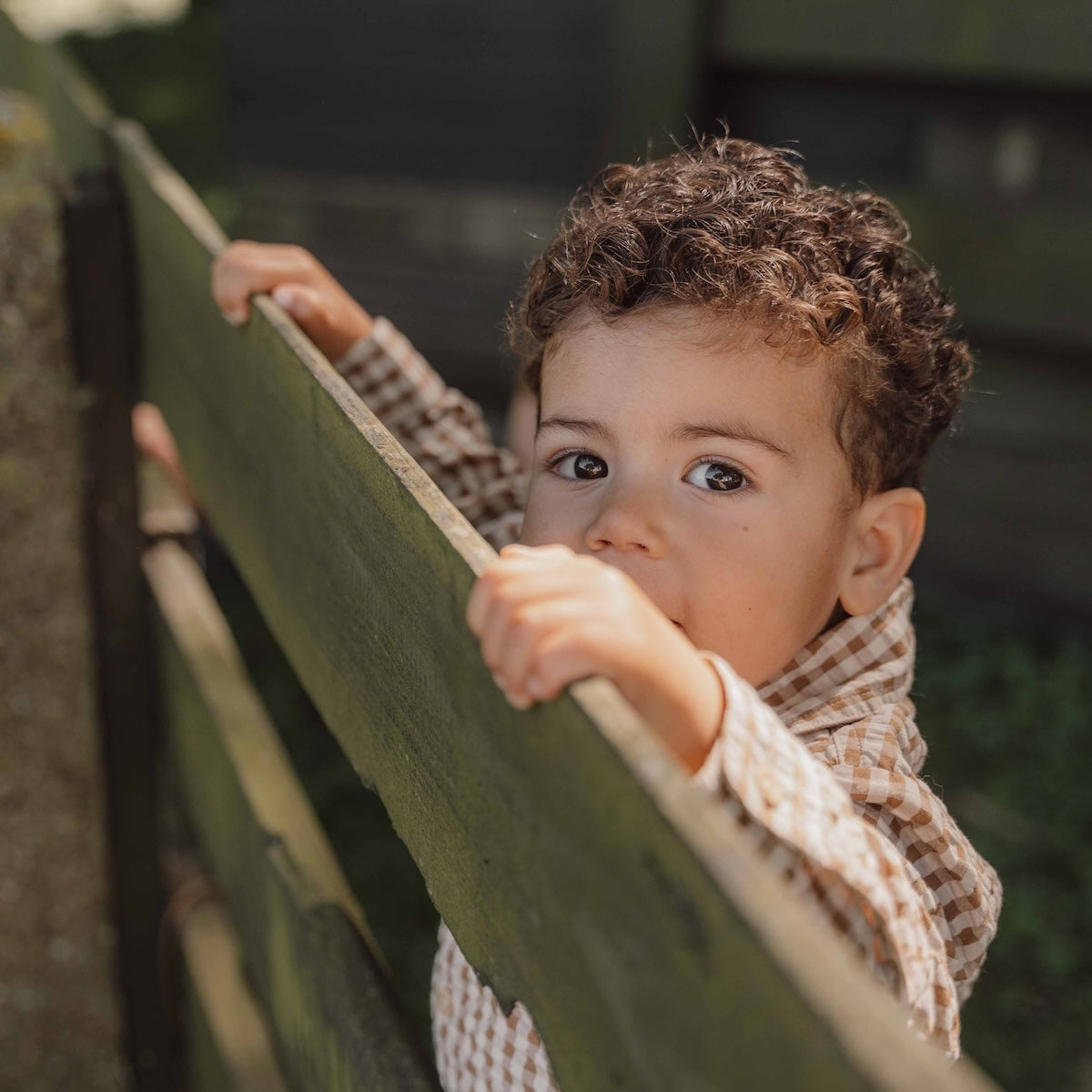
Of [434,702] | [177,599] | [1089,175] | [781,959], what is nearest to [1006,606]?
[1089,175]

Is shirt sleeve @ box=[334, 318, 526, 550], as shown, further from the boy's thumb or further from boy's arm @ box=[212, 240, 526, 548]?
the boy's thumb

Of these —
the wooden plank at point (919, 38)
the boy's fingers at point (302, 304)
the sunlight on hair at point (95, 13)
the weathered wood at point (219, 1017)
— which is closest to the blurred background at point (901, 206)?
the wooden plank at point (919, 38)

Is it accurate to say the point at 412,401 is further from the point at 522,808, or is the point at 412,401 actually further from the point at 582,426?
the point at 522,808

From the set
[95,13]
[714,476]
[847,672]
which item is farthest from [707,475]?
[95,13]

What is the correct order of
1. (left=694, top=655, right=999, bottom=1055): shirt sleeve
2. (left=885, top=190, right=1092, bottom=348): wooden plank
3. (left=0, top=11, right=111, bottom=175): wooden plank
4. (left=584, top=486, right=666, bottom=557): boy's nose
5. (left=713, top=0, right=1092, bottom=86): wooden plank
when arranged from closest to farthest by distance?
(left=694, top=655, right=999, bottom=1055): shirt sleeve, (left=584, top=486, right=666, bottom=557): boy's nose, (left=0, top=11, right=111, bottom=175): wooden plank, (left=713, top=0, right=1092, bottom=86): wooden plank, (left=885, top=190, right=1092, bottom=348): wooden plank

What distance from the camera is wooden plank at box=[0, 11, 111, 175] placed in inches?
73.7

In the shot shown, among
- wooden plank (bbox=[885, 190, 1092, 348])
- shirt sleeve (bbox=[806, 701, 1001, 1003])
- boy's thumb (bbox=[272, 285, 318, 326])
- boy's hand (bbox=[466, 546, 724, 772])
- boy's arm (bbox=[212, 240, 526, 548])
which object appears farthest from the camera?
wooden plank (bbox=[885, 190, 1092, 348])

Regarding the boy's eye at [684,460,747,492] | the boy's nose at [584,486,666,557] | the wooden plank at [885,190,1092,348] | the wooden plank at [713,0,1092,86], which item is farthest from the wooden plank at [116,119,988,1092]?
the wooden plank at [885,190,1092,348]

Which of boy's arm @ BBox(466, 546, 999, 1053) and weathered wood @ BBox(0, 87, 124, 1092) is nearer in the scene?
boy's arm @ BBox(466, 546, 999, 1053)

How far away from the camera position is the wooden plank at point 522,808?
456 mm

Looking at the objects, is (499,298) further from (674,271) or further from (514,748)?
(514,748)

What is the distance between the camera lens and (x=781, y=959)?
44 cm

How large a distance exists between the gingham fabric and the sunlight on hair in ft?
15.6

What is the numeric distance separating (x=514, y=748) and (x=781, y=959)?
0.78ft
